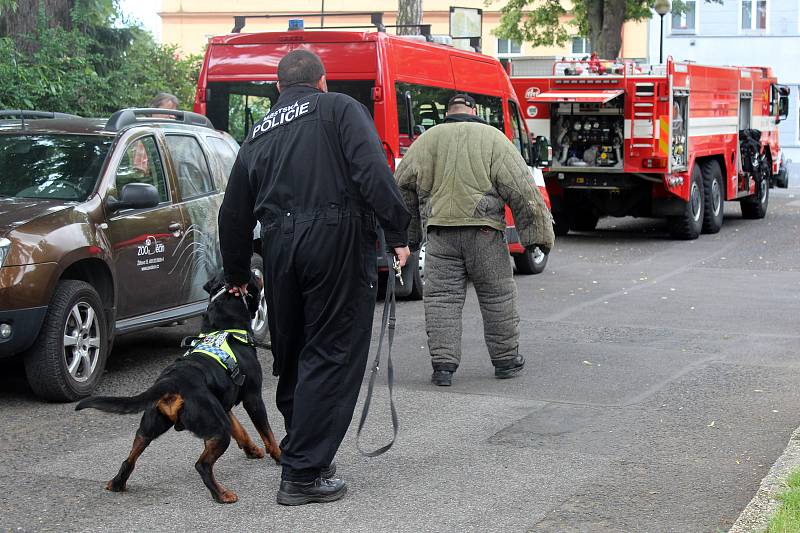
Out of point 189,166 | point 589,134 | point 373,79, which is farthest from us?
point 589,134

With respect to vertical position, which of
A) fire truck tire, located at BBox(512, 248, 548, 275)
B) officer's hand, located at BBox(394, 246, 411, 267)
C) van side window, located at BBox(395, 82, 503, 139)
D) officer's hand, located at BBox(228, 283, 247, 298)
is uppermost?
van side window, located at BBox(395, 82, 503, 139)

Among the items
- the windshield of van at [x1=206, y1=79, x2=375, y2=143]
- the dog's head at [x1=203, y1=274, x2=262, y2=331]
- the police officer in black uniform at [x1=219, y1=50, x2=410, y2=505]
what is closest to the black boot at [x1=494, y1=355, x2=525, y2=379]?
the dog's head at [x1=203, y1=274, x2=262, y2=331]

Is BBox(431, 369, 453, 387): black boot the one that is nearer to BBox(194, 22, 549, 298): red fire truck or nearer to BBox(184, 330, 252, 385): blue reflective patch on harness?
BBox(184, 330, 252, 385): blue reflective patch on harness

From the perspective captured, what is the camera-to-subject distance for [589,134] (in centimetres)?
1830

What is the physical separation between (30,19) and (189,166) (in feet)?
25.8

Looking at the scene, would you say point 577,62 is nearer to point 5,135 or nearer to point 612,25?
point 612,25

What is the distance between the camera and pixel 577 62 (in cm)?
1847

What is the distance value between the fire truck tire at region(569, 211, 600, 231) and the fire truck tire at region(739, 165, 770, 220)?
369 cm

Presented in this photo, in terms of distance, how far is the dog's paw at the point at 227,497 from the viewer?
517cm

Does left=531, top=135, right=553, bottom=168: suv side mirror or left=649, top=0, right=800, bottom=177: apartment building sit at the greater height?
left=649, top=0, right=800, bottom=177: apartment building

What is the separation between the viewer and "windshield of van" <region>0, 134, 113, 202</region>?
7.71 metres

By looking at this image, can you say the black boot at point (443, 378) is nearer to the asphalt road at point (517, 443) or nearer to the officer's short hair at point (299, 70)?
the asphalt road at point (517, 443)

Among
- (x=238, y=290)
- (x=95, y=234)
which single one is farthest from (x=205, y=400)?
(x=95, y=234)

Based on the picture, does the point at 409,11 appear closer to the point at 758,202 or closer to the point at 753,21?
the point at 758,202
